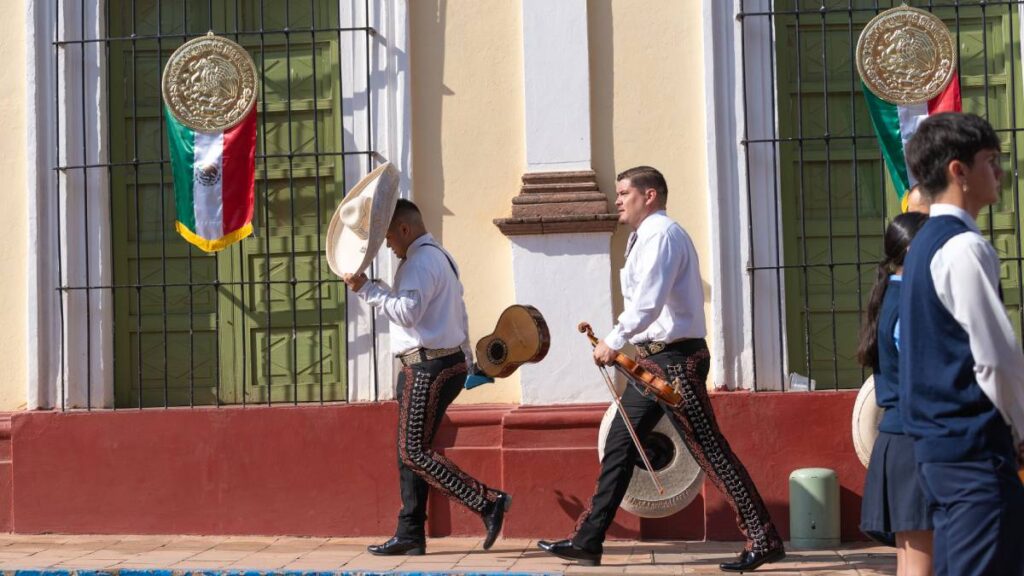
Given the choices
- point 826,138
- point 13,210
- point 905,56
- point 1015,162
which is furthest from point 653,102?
point 13,210

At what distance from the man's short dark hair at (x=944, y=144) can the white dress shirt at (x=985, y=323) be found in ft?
0.82

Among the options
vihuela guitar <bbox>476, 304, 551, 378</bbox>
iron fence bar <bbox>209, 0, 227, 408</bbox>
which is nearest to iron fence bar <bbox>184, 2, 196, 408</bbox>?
iron fence bar <bbox>209, 0, 227, 408</bbox>

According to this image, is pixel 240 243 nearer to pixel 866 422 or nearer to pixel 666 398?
pixel 666 398

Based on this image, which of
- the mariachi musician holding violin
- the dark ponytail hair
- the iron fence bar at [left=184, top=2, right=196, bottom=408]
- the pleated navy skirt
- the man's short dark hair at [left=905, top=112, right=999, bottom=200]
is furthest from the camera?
the iron fence bar at [left=184, top=2, right=196, bottom=408]

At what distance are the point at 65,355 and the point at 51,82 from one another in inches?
59.1

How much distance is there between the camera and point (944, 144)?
12.0ft

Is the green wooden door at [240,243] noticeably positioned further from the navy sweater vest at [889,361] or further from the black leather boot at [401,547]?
the navy sweater vest at [889,361]

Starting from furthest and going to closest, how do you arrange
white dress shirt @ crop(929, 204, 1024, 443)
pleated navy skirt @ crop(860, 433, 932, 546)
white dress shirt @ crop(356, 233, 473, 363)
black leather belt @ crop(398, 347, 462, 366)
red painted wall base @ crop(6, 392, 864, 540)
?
red painted wall base @ crop(6, 392, 864, 540), black leather belt @ crop(398, 347, 462, 366), white dress shirt @ crop(356, 233, 473, 363), pleated navy skirt @ crop(860, 433, 932, 546), white dress shirt @ crop(929, 204, 1024, 443)

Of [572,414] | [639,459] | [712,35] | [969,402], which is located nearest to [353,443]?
[572,414]

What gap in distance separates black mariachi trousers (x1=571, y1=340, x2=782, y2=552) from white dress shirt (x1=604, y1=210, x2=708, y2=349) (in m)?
0.10

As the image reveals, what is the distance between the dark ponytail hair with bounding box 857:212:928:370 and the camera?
4.52 m

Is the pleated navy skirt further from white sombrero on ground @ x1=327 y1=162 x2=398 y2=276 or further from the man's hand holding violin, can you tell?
white sombrero on ground @ x1=327 y1=162 x2=398 y2=276

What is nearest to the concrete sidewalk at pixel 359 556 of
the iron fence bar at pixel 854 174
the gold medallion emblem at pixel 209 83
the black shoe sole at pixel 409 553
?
the black shoe sole at pixel 409 553

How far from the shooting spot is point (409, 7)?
7777mm
